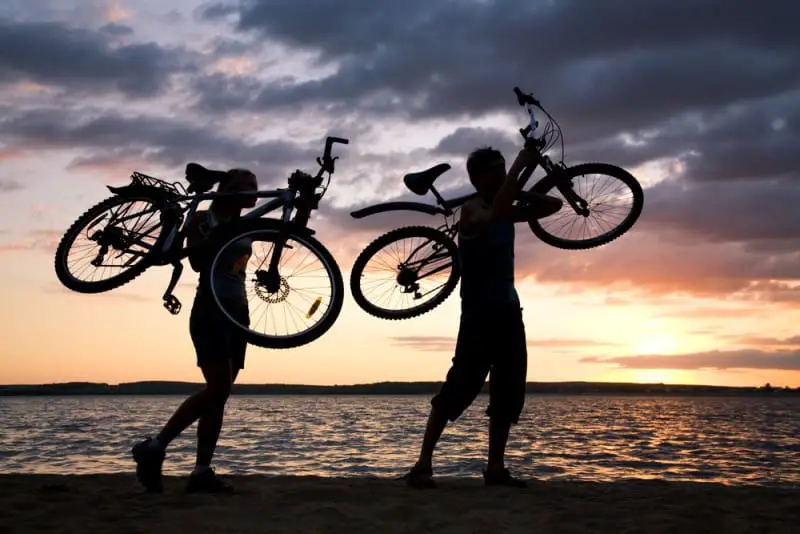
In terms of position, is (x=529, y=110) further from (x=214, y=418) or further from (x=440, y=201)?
(x=214, y=418)

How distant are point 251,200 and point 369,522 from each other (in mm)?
2872

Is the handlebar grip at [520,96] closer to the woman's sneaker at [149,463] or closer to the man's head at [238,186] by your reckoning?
the man's head at [238,186]

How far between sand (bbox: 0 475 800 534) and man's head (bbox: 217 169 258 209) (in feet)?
7.80

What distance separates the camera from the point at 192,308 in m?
6.66

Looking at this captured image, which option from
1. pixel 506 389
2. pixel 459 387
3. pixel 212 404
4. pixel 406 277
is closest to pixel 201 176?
pixel 212 404

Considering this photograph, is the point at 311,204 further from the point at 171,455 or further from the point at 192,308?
the point at 171,455

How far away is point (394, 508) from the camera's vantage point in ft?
19.2

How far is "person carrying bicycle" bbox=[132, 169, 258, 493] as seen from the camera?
21.2ft

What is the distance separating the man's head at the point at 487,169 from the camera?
695cm

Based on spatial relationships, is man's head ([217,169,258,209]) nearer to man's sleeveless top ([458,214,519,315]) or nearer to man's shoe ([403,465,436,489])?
man's sleeveless top ([458,214,519,315])

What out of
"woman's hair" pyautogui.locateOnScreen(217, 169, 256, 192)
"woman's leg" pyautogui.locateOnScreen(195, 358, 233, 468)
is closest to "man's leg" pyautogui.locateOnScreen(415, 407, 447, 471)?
"woman's leg" pyautogui.locateOnScreen(195, 358, 233, 468)

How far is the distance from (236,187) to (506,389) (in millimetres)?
2850

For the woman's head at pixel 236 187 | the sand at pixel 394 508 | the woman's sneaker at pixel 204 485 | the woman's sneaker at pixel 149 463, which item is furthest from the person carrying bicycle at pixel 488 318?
the woman's sneaker at pixel 149 463

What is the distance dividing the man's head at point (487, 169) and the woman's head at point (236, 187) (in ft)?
6.09
